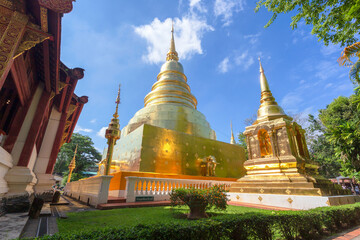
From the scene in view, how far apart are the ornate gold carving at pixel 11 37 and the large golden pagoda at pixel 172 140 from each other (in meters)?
8.54

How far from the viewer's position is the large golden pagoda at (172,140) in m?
11.4

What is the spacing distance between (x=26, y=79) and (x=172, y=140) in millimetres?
8821

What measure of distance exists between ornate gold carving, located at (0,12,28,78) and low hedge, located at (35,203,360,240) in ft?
9.12

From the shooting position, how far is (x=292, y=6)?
236 inches

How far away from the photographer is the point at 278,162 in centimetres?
755

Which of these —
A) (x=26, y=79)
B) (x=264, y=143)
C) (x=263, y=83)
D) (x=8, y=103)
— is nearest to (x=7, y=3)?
(x=26, y=79)

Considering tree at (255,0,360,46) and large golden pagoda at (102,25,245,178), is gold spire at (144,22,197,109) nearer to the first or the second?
large golden pagoda at (102,25,245,178)

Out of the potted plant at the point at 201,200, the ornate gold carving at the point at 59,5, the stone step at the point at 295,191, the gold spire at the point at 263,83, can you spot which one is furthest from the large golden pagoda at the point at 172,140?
the ornate gold carving at the point at 59,5

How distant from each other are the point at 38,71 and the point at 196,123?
12.2 metres

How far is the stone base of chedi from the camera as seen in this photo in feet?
19.7

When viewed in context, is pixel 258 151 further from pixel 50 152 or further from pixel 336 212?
pixel 50 152

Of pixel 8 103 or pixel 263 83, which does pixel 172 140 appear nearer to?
pixel 263 83

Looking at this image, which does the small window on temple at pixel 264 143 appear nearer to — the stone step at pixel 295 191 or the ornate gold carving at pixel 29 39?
the stone step at pixel 295 191

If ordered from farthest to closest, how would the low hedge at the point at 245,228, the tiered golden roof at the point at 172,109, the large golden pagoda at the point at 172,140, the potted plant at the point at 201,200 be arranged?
the tiered golden roof at the point at 172,109
the large golden pagoda at the point at 172,140
the potted plant at the point at 201,200
the low hedge at the point at 245,228
